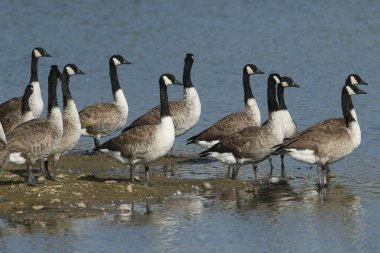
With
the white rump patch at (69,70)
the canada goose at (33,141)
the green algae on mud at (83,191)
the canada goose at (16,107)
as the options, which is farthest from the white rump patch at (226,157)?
the canada goose at (16,107)

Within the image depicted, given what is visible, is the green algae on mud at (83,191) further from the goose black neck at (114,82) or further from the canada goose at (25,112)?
the goose black neck at (114,82)

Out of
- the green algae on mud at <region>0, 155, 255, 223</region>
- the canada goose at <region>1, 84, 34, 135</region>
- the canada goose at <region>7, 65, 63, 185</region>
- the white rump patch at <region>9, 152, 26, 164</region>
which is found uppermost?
the canada goose at <region>1, 84, 34, 135</region>

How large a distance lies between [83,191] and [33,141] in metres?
1.24

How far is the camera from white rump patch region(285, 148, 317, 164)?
17.6 m

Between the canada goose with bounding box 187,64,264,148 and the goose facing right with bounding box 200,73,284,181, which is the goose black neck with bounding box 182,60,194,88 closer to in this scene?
the canada goose with bounding box 187,64,264,148

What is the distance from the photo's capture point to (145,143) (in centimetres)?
1720

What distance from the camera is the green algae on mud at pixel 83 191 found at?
15.2 m

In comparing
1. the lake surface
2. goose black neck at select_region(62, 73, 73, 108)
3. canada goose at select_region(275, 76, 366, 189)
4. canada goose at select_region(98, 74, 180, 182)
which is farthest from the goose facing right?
goose black neck at select_region(62, 73, 73, 108)

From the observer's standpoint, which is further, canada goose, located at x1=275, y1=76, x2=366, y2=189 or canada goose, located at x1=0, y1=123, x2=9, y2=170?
canada goose, located at x1=275, y1=76, x2=366, y2=189

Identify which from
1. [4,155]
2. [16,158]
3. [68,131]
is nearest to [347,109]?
[68,131]

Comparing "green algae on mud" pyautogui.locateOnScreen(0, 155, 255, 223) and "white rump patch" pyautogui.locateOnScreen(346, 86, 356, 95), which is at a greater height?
"white rump patch" pyautogui.locateOnScreen(346, 86, 356, 95)

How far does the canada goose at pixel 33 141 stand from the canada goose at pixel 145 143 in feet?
3.64

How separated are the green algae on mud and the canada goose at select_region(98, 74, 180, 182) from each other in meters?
0.45

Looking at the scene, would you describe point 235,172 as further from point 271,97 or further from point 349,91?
point 349,91
